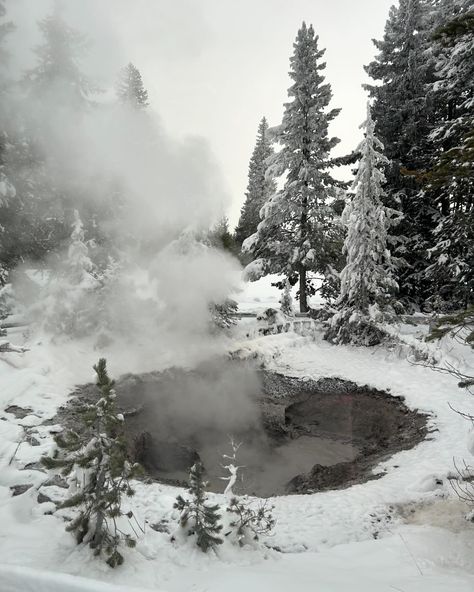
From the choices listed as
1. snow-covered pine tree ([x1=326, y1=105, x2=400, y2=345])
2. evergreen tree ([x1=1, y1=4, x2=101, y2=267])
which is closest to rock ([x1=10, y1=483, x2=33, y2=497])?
evergreen tree ([x1=1, y1=4, x2=101, y2=267])

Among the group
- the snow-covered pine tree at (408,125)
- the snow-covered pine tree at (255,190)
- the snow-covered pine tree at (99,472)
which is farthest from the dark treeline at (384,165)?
the snow-covered pine tree at (255,190)

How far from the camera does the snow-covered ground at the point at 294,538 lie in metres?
4.39

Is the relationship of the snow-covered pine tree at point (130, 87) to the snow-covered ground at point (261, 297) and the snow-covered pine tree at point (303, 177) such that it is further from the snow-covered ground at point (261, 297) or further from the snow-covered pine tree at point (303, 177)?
the snow-covered ground at point (261, 297)

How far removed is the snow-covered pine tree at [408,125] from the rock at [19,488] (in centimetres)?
1675

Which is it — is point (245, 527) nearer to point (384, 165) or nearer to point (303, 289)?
point (303, 289)

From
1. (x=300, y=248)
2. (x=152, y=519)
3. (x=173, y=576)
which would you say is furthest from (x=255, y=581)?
(x=300, y=248)

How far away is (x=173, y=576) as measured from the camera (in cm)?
474

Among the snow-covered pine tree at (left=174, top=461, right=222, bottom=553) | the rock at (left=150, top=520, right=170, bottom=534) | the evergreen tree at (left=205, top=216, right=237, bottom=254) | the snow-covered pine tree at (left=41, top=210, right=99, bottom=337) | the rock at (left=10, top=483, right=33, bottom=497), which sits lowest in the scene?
the rock at (left=150, top=520, right=170, bottom=534)

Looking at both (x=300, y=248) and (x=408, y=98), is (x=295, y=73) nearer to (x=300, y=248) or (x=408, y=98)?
(x=408, y=98)

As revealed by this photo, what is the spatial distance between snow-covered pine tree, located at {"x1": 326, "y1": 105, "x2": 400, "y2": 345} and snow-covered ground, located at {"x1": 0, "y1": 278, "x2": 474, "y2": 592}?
478 cm

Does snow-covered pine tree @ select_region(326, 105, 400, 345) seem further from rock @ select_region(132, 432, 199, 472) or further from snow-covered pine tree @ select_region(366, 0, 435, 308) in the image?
rock @ select_region(132, 432, 199, 472)

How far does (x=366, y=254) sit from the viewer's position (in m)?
15.2

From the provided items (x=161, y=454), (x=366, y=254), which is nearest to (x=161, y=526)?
(x=161, y=454)

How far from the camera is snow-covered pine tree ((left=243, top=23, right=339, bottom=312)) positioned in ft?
58.9
